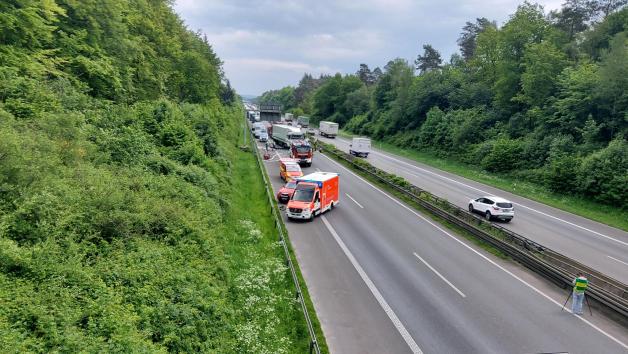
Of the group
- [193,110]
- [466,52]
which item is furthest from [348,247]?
[466,52]

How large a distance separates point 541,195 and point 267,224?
28.6 m

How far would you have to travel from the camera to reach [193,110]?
35.7 metres

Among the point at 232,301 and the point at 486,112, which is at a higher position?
the point at 486,112

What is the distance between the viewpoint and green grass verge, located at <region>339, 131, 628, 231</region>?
1196 inches

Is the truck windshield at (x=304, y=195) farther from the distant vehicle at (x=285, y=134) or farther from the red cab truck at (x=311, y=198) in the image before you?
the distant vehicle at (x=285, y=134)

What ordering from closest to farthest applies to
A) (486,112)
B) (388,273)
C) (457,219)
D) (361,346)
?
(361,346)
(388,273)
(457,219)
(486,112)

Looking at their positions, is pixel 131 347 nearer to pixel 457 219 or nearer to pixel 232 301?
pixel 232 301

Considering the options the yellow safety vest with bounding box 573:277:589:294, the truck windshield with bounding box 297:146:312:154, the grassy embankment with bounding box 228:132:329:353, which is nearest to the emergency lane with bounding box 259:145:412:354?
the grassy embankment with bounding box 228:132:329:353

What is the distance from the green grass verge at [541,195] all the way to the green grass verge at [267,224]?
83.0ft

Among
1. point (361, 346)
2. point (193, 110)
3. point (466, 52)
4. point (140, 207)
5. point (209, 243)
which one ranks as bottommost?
point (361, 346)

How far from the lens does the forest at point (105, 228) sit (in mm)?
8102

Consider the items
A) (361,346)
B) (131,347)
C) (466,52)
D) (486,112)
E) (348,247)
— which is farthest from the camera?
(466,52)

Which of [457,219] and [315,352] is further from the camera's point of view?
[457,219]

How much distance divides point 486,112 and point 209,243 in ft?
183
